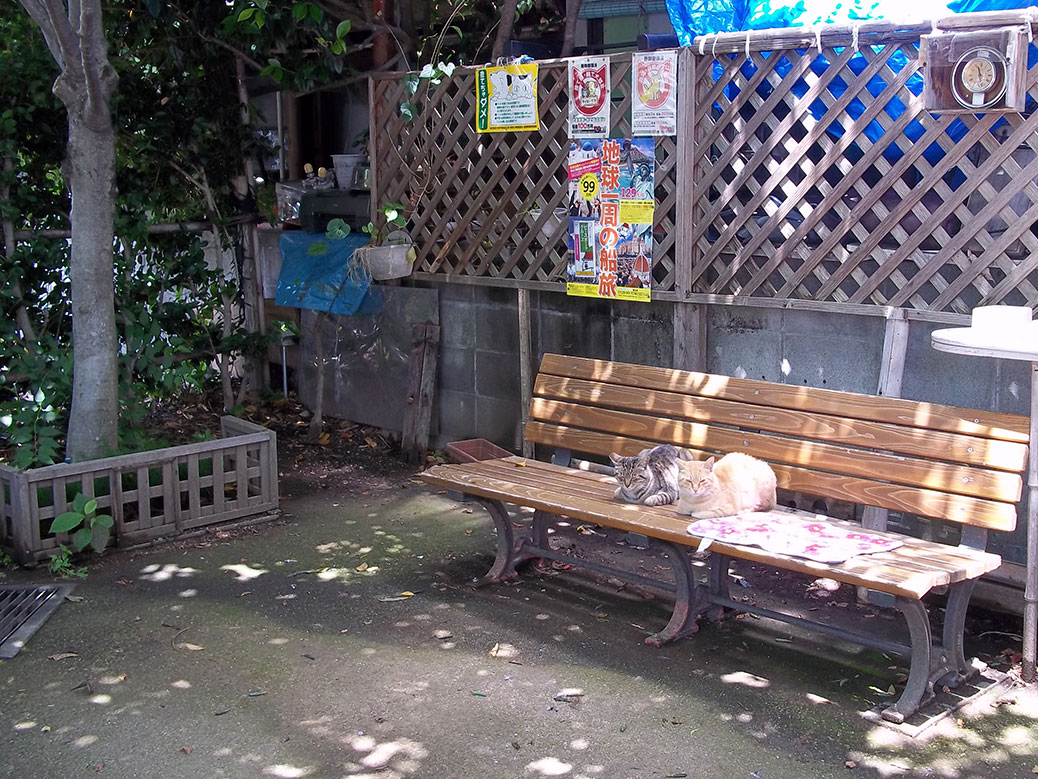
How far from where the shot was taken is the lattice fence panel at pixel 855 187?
4.17 metres

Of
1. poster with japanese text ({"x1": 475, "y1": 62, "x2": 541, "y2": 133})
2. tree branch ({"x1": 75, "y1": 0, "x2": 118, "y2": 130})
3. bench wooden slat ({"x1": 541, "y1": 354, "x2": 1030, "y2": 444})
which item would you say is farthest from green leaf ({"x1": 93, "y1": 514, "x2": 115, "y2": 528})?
poster with japanese text ({"x1": 475, "y1": 62, "x2": 541, "y2": 133})

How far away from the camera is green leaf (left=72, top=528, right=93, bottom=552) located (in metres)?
4.86

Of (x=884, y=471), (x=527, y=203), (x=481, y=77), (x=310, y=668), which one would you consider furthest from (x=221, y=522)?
(x=884, y=471)

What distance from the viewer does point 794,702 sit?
3.62 meters

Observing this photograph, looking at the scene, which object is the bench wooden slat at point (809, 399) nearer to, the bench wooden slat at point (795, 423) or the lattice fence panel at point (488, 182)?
the bench wooden slat at point (795, 423)

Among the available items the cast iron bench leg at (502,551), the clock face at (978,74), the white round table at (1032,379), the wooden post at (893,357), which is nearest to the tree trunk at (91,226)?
the cast iron bench leg at (502,551)

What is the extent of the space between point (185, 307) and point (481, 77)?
100 inches

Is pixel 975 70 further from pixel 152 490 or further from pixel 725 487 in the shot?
pixel 152 490

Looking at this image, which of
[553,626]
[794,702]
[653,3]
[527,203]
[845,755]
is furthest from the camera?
[653,3]

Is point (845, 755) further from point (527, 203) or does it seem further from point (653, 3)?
point (653, 3)

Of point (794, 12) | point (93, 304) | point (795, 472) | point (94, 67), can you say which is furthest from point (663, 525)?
point (94, 67)

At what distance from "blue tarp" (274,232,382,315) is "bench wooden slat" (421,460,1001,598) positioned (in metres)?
2.24

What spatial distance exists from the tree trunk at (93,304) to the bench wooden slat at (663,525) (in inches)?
73.2

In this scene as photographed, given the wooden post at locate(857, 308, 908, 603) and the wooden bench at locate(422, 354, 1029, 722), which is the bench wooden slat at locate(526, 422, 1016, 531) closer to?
the wooden bench at locate(422, 354, 1029, 722)
